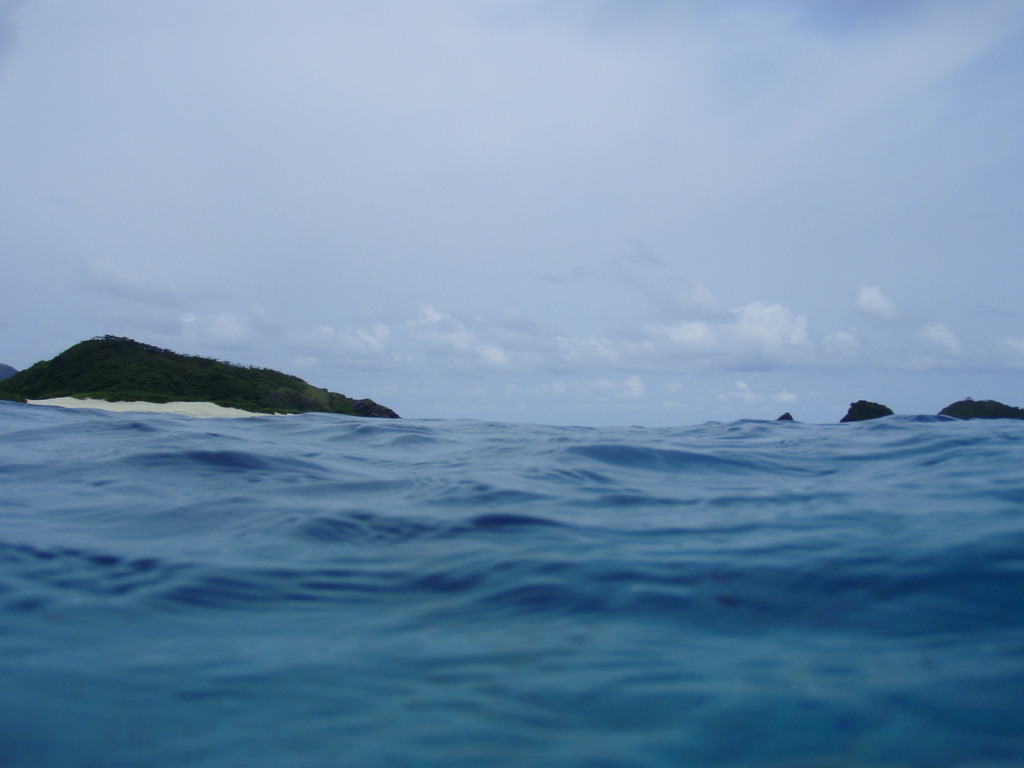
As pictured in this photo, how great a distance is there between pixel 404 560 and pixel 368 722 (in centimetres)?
138

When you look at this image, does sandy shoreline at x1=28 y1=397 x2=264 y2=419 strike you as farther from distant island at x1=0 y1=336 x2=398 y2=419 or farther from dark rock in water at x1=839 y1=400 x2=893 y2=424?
dark rock in water at x1=839 y1=400 x2=893 y2=424

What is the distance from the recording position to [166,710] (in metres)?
1.95

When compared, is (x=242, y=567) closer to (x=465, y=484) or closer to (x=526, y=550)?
(x=526, y=550)

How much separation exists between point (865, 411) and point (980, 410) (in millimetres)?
2492

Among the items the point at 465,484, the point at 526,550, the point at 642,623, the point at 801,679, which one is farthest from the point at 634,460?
the point at 801,679

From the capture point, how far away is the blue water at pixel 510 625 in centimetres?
183

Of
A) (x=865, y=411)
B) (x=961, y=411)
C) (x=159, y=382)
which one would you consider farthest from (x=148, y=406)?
(x=961, y=411)

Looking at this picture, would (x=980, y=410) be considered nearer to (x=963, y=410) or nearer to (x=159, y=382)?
(x=963, y=410)

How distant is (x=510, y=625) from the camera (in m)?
2.52

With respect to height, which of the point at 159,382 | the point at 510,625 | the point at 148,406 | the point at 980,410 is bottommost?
the point at 510,625

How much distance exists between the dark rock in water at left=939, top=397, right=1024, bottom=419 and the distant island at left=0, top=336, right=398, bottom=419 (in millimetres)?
14746

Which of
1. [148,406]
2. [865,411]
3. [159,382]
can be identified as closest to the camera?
→ [865,411]

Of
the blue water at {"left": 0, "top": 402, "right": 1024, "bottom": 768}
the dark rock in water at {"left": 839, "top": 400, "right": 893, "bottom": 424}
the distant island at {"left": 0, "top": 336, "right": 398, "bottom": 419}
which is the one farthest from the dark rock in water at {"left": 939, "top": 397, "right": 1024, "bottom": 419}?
the distant island at {"left": 0, "top": 336, "right": 398, "bottom": 419}

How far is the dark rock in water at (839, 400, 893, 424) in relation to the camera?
46.9 feet
